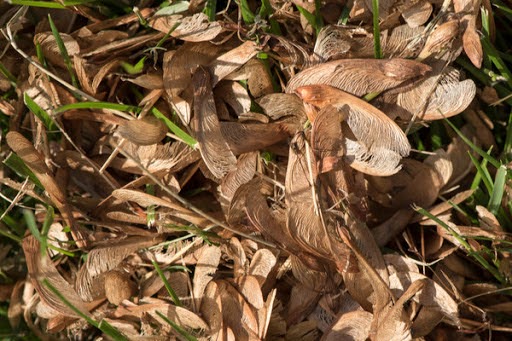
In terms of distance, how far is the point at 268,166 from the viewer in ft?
3.42

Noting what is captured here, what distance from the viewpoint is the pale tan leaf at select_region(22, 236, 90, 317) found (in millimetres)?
1038

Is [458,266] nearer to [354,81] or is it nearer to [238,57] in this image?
[354,81]

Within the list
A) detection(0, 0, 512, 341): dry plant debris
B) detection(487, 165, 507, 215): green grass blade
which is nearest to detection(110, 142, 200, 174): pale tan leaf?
detection(0, 0, 512, 341): dry plant debris

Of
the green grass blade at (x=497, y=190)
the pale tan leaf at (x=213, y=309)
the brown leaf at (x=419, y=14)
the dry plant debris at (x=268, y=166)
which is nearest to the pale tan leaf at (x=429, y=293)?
the dry plant debris at (x=268, y=166)

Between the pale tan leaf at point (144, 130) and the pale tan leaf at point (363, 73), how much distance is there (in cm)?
24

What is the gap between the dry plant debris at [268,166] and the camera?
Answer: 0.97m

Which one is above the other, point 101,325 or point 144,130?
point 144,130

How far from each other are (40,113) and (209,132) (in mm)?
273

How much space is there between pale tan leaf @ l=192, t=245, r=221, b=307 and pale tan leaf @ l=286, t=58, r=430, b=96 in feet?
0.99

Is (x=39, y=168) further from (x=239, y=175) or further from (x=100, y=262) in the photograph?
(x=239, y=175)

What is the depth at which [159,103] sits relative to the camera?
42.0 inches

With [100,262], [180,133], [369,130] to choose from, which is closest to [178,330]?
[100,262]

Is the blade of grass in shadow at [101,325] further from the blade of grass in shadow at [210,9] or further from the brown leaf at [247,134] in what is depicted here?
the blade of grass in shadow at [210,9]

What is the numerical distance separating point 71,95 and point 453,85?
594mm
